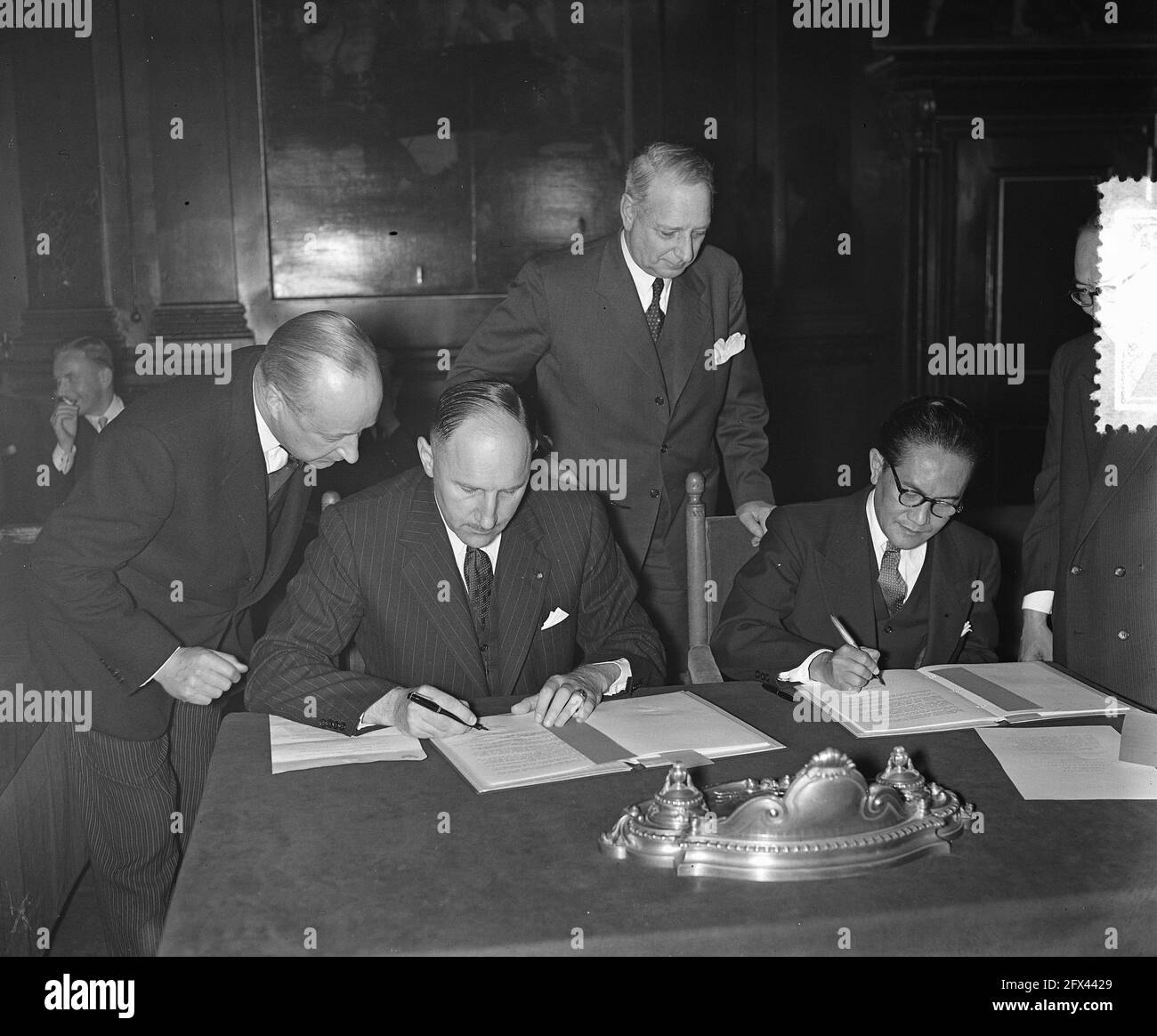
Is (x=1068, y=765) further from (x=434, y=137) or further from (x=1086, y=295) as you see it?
(x=434, y=137)

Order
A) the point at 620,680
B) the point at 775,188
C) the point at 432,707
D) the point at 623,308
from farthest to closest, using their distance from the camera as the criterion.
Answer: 1. the point at 775,188
2. the point at 623,308
3. the point at 620,680
4. the point at 432,707

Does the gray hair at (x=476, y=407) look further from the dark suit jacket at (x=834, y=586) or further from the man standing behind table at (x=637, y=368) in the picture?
the man standing behind table at (x=637, y=368)

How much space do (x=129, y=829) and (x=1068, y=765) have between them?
1.80 m

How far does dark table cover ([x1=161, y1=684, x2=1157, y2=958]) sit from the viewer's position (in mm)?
1466

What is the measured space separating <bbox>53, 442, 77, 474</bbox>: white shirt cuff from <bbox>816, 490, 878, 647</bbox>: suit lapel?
3.53 m

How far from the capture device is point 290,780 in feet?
6.32

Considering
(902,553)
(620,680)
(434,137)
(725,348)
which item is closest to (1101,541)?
(902,553)

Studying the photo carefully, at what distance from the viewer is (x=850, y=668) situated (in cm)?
237

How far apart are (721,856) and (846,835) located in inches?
6.8

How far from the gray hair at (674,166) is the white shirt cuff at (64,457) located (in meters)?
3.10

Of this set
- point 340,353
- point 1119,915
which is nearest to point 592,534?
point 340,353

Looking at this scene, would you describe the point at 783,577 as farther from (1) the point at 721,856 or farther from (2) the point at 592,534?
(1) the point at 721,856

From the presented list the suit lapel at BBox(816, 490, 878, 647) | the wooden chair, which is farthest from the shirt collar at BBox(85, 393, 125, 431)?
the suit lapel at BBox(816, 490, 878, 647)

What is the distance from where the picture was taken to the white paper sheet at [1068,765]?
74.9 inches
